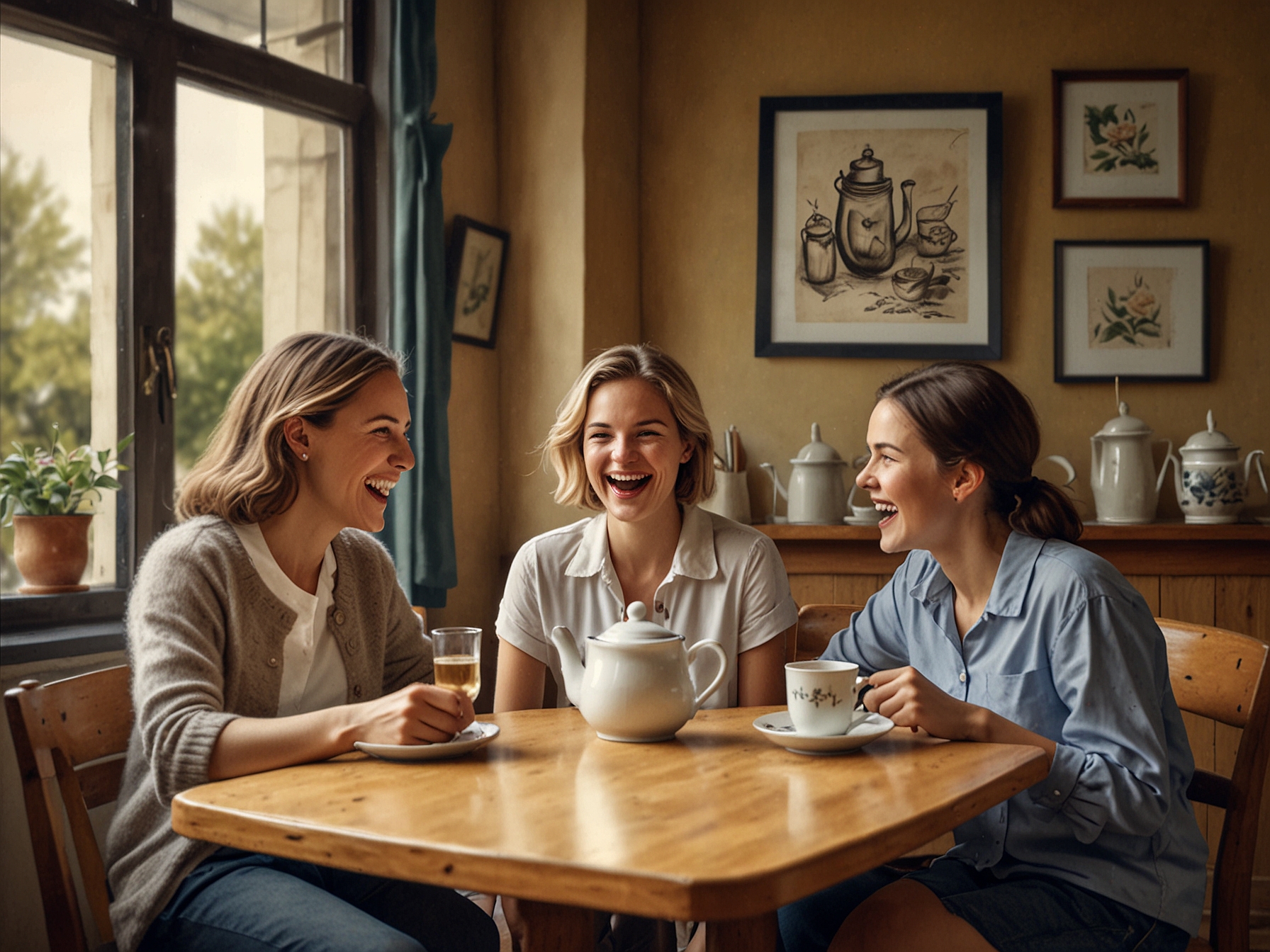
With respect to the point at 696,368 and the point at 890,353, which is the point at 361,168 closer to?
the point at 696,368

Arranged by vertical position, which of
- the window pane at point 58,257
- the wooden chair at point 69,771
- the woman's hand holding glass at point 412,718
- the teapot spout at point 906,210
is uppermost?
the teapot spout at point 906,210

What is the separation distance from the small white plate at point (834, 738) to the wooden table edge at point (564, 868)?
188mm

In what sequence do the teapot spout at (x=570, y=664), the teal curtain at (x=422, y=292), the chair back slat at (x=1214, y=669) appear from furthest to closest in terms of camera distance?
the teal curtain at (x=422, y=292)
the chair back slat at (x=1214, y=669)
the teapot spout at (x=570, y=664)

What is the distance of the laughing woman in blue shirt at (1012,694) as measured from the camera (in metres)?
1.32

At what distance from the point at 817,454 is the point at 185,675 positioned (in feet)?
7.04

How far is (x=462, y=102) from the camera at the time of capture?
3178mm

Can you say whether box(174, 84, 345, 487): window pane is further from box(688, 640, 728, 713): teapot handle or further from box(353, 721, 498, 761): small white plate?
box(688, 640, 728, 713): teapot handle

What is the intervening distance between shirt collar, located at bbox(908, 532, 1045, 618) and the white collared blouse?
41cm

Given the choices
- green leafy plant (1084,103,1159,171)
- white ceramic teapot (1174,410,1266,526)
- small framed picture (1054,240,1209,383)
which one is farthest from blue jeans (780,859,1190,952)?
green leafy plant (1084,103,1159,171)

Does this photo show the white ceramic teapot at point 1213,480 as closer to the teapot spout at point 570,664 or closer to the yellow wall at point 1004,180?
the yellow wall at point 1004,180

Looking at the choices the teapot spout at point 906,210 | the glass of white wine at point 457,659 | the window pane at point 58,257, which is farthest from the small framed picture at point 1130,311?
the window pane at point 58,257

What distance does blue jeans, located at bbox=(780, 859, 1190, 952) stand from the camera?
4.18ft

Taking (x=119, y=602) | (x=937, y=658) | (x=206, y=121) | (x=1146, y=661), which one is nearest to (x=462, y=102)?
(x=206, y=121)

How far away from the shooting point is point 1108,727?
1359mm
